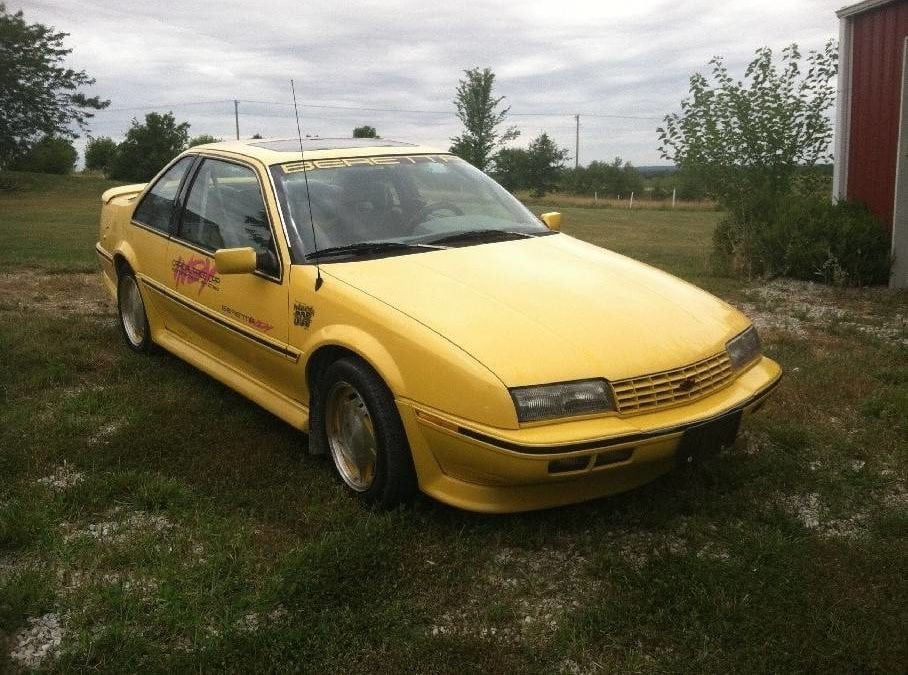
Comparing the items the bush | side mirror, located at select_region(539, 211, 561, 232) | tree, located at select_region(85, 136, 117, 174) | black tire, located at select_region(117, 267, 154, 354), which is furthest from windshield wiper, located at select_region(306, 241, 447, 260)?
tree, located at select_region(85, 136, 117, 174)

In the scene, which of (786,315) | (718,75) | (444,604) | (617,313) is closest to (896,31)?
(718,75)

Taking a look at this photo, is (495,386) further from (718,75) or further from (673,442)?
(718,75)

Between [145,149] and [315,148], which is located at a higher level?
[145,149]

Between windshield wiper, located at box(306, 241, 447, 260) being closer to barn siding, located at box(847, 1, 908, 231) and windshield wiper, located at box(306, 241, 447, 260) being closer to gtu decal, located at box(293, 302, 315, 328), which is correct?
gtu decal, located at box(293, 302, 315, 328)

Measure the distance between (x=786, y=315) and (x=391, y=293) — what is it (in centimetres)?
546

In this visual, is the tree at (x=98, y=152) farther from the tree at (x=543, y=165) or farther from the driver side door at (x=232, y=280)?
the driver side door at (x=232, y=280)

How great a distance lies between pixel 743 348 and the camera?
11.9ft

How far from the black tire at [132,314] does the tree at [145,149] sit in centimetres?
3352

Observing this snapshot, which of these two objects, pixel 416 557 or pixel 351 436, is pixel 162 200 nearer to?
pixel 351 436

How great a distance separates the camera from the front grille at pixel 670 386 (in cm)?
300

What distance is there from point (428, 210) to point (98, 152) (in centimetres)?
4734

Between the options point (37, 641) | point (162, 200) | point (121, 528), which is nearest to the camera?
point (37, 641)

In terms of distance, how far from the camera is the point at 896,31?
28.2 ft

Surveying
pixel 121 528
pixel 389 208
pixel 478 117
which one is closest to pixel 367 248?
pixel 389 208
